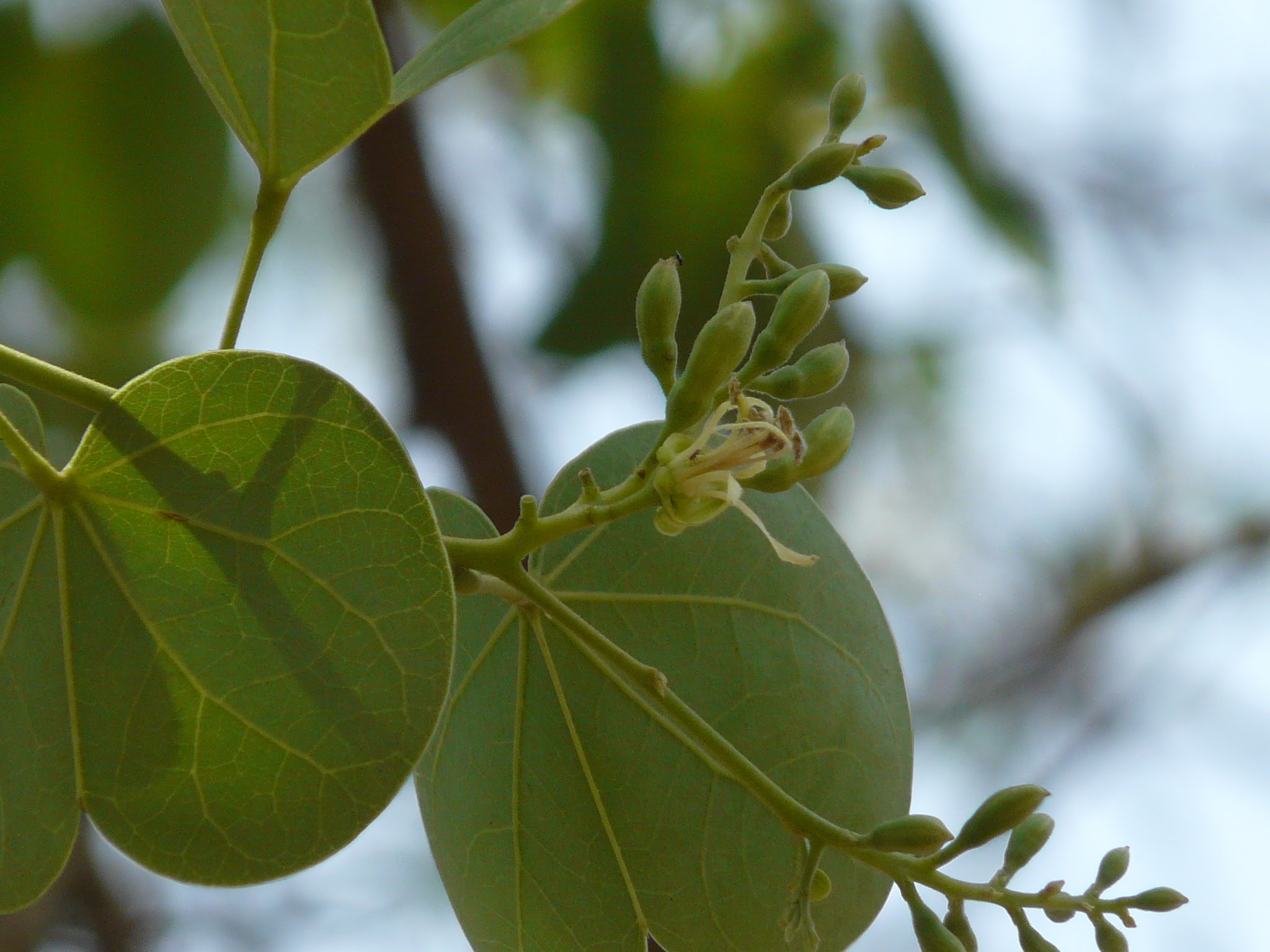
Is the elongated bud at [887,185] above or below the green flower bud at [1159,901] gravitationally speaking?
above

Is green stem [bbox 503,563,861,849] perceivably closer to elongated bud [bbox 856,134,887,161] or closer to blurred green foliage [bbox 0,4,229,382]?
elongated bud [bbox 856,134,887,161]

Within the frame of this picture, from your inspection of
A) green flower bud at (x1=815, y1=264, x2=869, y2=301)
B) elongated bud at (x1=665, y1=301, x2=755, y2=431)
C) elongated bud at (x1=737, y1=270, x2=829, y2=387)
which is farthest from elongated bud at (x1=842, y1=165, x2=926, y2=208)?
elongated bud at (x1=665, y1=301, x2=755, y2=431)

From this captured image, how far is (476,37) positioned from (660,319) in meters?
0.36

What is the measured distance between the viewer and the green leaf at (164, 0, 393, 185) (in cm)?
118

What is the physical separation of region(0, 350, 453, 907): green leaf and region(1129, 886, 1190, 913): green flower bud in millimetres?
609

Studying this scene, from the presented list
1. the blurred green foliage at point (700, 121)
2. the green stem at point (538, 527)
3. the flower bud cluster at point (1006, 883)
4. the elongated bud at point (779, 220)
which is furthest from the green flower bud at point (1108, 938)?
the blurred green foliage at point (700, 121)

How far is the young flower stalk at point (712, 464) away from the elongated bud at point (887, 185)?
363 millimetres

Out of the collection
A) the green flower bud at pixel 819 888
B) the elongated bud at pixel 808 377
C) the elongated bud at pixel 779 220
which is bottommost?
the green flower bud at pixel 819 888

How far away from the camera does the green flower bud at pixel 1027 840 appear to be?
117 centimetres

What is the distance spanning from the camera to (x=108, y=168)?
3.37m

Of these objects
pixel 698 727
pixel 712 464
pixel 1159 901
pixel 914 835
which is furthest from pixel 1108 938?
pixel 712 464

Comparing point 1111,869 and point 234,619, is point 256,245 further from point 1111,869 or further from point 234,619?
point 1111,869

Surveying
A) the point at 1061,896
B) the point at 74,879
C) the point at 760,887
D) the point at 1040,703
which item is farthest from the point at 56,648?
the point at 1040,703

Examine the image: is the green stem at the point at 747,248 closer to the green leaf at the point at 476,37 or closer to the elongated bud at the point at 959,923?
the green leaf at the point at 476,37
